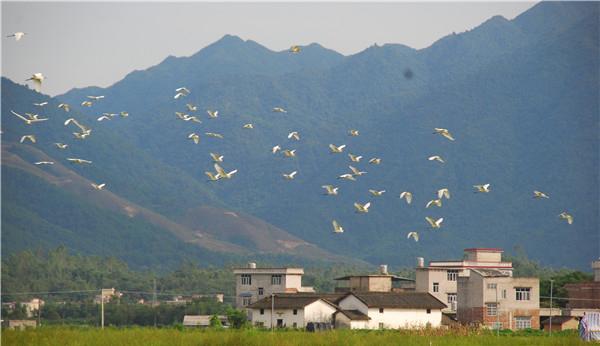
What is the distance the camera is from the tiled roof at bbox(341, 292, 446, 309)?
7631 centimetres

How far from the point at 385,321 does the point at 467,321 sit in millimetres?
8684

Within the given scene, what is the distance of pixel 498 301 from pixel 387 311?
9799 mm

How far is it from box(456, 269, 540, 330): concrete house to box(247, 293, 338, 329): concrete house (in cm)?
1027

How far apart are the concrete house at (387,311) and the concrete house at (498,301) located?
17.5 feet

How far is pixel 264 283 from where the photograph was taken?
94.9 metres

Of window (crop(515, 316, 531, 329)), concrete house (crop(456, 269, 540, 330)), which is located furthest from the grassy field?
window (crop(515, 316, 531, 329))

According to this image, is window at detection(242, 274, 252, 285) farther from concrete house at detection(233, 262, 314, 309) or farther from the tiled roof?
the tiled roof

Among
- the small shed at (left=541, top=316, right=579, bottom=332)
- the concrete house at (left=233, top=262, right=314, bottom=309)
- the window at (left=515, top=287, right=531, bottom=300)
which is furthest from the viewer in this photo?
the concrete house at (left=233, top=262, right=314, bottom=309)

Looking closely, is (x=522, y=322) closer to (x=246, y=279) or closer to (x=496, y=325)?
(x=496, y=325)

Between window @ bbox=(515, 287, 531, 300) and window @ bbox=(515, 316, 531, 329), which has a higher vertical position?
window @ bbox=(515, 287, 531, 300)

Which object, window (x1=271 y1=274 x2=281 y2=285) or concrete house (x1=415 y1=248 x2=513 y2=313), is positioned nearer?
concrete house (x1=415 y1=248 x2=513 y2=313)

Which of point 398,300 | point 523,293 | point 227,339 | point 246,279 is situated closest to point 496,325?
point 523,293

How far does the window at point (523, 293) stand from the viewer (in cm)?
8306

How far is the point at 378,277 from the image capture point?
85500 mm
